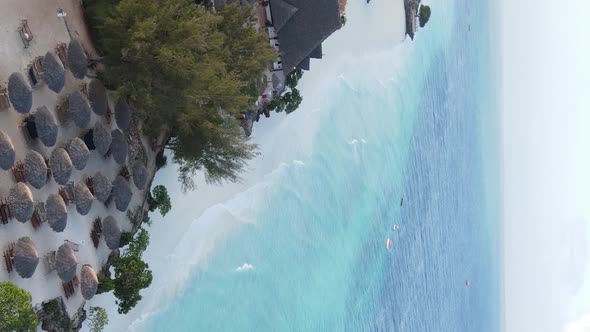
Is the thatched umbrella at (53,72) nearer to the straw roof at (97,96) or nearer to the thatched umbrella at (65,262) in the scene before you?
the straw roof at (97,96)

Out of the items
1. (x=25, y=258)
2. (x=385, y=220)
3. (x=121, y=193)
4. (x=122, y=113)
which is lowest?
(x=385, y=220)

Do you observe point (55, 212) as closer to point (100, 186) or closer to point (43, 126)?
point (100, 186)

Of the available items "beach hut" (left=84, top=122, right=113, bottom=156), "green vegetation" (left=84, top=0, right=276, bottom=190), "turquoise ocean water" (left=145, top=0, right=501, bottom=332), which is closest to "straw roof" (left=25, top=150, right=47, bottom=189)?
"beach hut" (left=84, top=122, right=113, bottom=156)

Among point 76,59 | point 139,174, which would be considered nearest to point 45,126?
point 76,59

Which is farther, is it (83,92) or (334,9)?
(334,9)

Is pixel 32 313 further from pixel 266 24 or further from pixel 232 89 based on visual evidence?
pixel 266 24

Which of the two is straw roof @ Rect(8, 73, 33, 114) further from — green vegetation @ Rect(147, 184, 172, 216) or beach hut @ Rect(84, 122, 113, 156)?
green vegetation @ Rect(147, 184, 172, 216)

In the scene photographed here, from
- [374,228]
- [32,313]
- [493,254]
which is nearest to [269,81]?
[374,228]
